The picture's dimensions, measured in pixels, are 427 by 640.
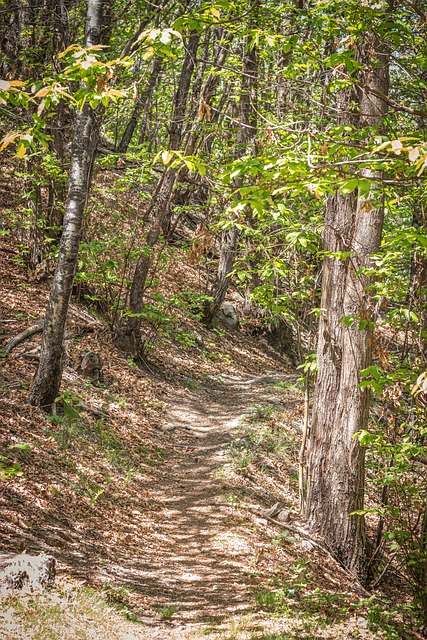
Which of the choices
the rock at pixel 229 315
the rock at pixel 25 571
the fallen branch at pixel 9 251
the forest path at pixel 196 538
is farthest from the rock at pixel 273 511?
the rock at pixel 229 315

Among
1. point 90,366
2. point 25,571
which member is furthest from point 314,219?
point 25,571

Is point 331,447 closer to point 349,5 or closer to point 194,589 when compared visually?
point 194,589

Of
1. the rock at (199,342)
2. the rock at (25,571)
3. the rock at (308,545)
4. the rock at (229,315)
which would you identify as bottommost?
the rock at (308,545)

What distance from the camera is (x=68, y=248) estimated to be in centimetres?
689

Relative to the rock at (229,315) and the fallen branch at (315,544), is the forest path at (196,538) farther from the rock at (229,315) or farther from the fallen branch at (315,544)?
the rock at (229,315)

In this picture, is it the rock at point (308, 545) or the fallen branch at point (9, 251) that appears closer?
the rock at point (308, 545)

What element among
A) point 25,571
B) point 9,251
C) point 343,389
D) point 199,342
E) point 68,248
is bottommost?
point 25,571

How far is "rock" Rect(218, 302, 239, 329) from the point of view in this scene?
17.7 metres

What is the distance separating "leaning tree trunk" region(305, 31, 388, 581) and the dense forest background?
0.02 meters

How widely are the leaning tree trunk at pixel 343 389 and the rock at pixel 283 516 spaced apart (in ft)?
1.01

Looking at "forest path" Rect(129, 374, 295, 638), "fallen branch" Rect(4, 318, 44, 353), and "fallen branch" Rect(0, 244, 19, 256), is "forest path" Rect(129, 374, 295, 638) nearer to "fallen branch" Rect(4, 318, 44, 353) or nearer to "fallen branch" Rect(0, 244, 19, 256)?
"fallen branch" Rect(4, 318, 44, 353)

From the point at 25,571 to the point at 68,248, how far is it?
413 centimetres

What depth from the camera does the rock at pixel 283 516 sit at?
7.18 m

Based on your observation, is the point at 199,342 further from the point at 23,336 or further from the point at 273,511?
the point at 273,511
